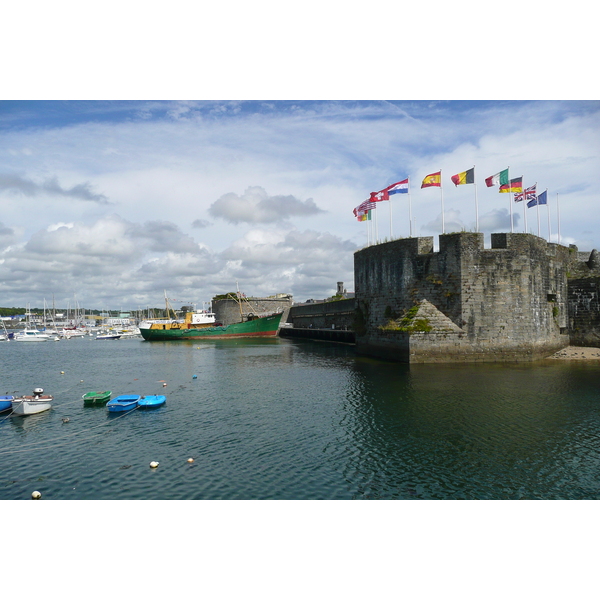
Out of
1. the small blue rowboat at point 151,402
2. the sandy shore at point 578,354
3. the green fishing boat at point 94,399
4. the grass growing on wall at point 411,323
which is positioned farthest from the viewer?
the sandy shore at point 578,354

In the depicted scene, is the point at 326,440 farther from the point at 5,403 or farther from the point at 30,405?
the point at 5,403

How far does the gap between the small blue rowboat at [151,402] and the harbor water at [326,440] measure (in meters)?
0.43

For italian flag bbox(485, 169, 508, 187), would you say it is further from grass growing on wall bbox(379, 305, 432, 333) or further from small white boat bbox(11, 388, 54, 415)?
small white boat bbox(11, 388, 54, 415)

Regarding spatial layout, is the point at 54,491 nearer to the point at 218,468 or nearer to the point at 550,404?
the point at 218,468

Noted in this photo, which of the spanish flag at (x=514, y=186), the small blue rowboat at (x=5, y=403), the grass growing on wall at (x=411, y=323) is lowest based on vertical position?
the small blue rowboat at (x=5, y=403)

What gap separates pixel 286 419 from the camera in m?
14.4

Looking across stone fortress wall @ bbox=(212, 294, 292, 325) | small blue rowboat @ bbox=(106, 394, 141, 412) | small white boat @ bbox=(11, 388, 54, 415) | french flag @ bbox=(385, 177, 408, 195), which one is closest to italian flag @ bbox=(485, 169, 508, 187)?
french flag @ bbox=(385, 177, 408, 195)

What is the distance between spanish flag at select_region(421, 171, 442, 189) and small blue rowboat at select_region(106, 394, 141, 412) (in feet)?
59.9

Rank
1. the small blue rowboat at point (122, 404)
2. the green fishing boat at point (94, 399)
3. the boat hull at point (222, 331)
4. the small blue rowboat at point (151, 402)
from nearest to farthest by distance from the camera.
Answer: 1. the small blue rowboat at point (122, 404)
2. the small blue rowboat at point (151, 402)
3. the green fishing boat at point (94, 399)
4. the boat hull at point (222, 331)

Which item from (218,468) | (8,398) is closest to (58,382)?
(8,398)

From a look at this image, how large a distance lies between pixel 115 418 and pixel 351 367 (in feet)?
46.4

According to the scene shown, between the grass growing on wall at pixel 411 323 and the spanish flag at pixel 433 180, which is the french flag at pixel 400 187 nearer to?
the spanish flag at pixel 433 180

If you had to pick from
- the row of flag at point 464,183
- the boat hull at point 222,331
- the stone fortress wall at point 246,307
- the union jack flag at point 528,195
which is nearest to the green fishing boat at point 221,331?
the boat hull at point 222,331

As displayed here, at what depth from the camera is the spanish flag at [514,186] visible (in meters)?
24.7
